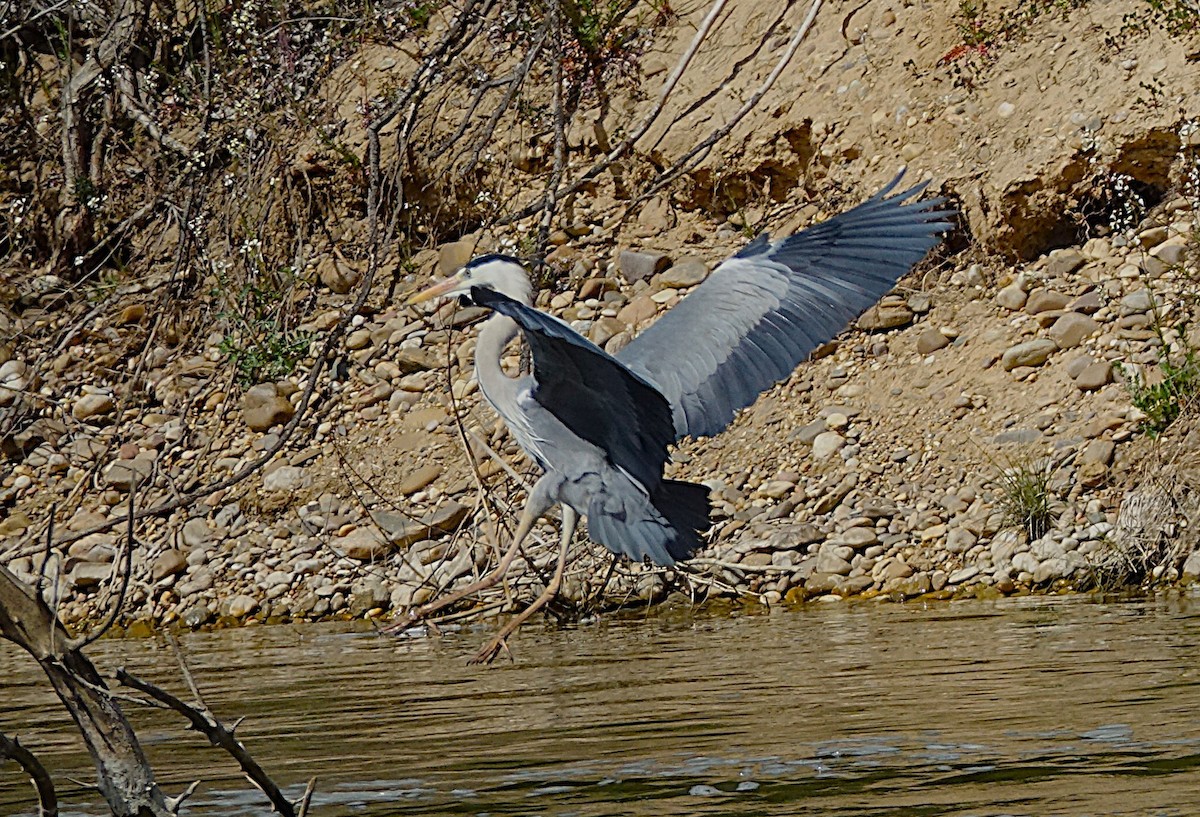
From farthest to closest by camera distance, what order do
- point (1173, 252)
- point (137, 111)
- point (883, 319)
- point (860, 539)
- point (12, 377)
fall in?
point (137, 111), point (12, 377), point (883, 319), point (1173, 252), point (860, 539)

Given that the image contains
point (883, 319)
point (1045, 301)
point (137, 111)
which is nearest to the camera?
point (1045, 301)

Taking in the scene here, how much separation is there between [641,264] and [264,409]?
2154 mm

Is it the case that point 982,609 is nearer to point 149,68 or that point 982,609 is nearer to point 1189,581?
point 1189,581

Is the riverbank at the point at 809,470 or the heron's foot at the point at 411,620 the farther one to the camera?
the riverbank at the point at 809,470

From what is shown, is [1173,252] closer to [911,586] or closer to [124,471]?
[911,586]

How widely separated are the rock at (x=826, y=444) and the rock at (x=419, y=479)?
1.86 m

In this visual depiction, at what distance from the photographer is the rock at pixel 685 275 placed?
8.88m

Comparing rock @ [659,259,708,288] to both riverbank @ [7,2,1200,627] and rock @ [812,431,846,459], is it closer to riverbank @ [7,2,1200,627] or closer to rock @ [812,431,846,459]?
riverbank @ [7,2,1200,627]

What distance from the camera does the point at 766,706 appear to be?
4.61 m

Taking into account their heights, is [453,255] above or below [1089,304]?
above

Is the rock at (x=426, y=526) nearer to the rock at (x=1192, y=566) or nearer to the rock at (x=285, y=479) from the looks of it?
the rock at (x=285, y=479)

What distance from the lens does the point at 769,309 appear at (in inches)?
200

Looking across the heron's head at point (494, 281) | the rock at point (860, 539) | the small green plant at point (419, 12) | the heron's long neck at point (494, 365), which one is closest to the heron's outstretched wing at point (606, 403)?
the heron's long neck at point (494, 365)

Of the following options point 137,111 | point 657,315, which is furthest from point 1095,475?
point 137,111
